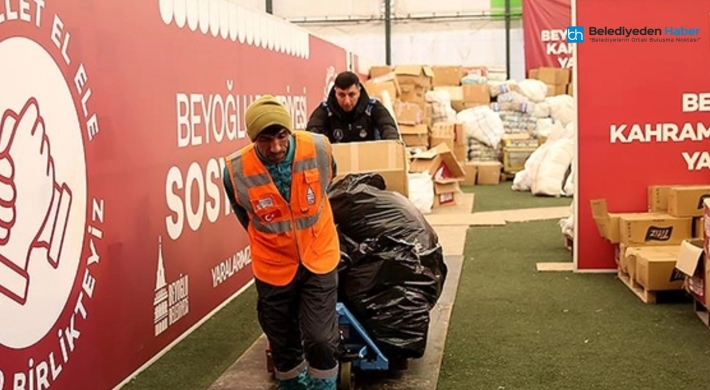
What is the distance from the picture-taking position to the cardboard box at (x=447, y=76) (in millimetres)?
15391

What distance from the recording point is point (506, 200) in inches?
426

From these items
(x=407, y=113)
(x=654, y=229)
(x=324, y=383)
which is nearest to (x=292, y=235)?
(x=324, y=383)

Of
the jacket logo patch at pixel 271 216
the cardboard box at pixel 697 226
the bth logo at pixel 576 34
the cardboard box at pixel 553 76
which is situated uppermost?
the cardboard box at pixel 553 76

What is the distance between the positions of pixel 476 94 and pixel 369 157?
411 inches

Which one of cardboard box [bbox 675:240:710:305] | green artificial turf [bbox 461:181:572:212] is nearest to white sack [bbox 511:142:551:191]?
green artificial turf [bbox 461:181:572:212]

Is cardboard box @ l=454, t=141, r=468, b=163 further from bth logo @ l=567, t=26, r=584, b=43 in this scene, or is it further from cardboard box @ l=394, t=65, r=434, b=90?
bth logo @ l=567, t=26, r=584, b=43

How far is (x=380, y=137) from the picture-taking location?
16.0ft

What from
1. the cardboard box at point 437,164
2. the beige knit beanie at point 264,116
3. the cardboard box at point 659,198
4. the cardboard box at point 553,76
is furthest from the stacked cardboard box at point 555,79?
the beige knit beanie at point 264,116

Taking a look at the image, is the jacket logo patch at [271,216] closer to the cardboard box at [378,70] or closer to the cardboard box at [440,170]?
the cardboard box at [440,170]

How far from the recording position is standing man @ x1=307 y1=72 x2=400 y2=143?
15.9 feet

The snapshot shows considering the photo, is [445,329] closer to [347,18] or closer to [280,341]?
[280,341]

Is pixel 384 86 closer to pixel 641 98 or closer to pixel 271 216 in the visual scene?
pixel 641 98

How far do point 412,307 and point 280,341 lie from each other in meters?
0.74

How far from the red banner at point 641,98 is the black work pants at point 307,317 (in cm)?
326
